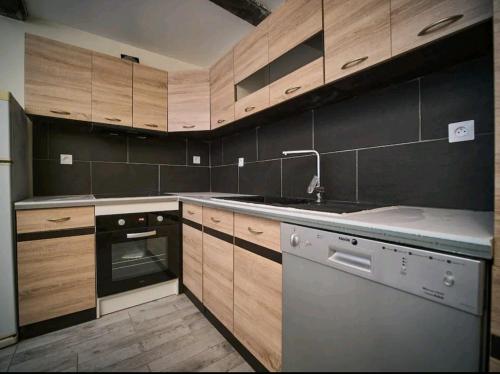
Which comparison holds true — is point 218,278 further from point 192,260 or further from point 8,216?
point 8,216

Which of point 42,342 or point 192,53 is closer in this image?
point 42,342

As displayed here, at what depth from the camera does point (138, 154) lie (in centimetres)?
236

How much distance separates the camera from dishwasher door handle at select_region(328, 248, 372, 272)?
0.69 meters

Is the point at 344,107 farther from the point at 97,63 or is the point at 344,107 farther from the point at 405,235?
the point at 97,63

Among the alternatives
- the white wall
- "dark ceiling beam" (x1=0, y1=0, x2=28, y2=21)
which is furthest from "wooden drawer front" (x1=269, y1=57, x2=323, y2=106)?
"dark ceiling beam" (x1=0, y1=0, x2=28, y2=21)

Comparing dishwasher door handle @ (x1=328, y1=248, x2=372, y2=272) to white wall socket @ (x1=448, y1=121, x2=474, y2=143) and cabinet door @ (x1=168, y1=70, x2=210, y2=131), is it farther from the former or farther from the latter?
cabinet door @ (x1=168, y1=70, x2=210, y2=131)

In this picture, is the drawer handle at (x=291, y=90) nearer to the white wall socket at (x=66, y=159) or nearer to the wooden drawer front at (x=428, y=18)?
the wooden drawer front at (x=428, y=18)

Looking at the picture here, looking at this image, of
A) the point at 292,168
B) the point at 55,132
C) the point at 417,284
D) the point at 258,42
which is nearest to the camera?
the point at 417,284

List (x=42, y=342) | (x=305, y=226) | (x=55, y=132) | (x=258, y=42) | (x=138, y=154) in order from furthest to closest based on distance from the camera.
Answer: (x=138, y=154) → (x=55, y=132) → (x=258, y=42) → (x=42, y=342) → (x=305, y=226)

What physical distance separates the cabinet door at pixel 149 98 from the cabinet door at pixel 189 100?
2.6 inches

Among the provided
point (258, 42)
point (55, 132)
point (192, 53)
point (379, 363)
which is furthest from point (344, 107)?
point (55, 132)

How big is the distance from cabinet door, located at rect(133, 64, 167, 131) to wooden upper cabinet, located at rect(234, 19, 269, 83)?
801 millimetres

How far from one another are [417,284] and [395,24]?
99 centimetres

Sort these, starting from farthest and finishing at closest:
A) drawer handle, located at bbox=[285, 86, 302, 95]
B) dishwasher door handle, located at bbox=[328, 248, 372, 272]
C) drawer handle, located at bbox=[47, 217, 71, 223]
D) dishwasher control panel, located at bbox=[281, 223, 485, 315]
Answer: drawer handle, located at bbox=[47, 217, 71, 223], drawer handle, located at bbox=[285, 86, 302, 95], dishwasher door handle, located at bbox=[328, 248, 372, 272], dishwasher control panel, located at bbox=[281, 223, 485, 315]
